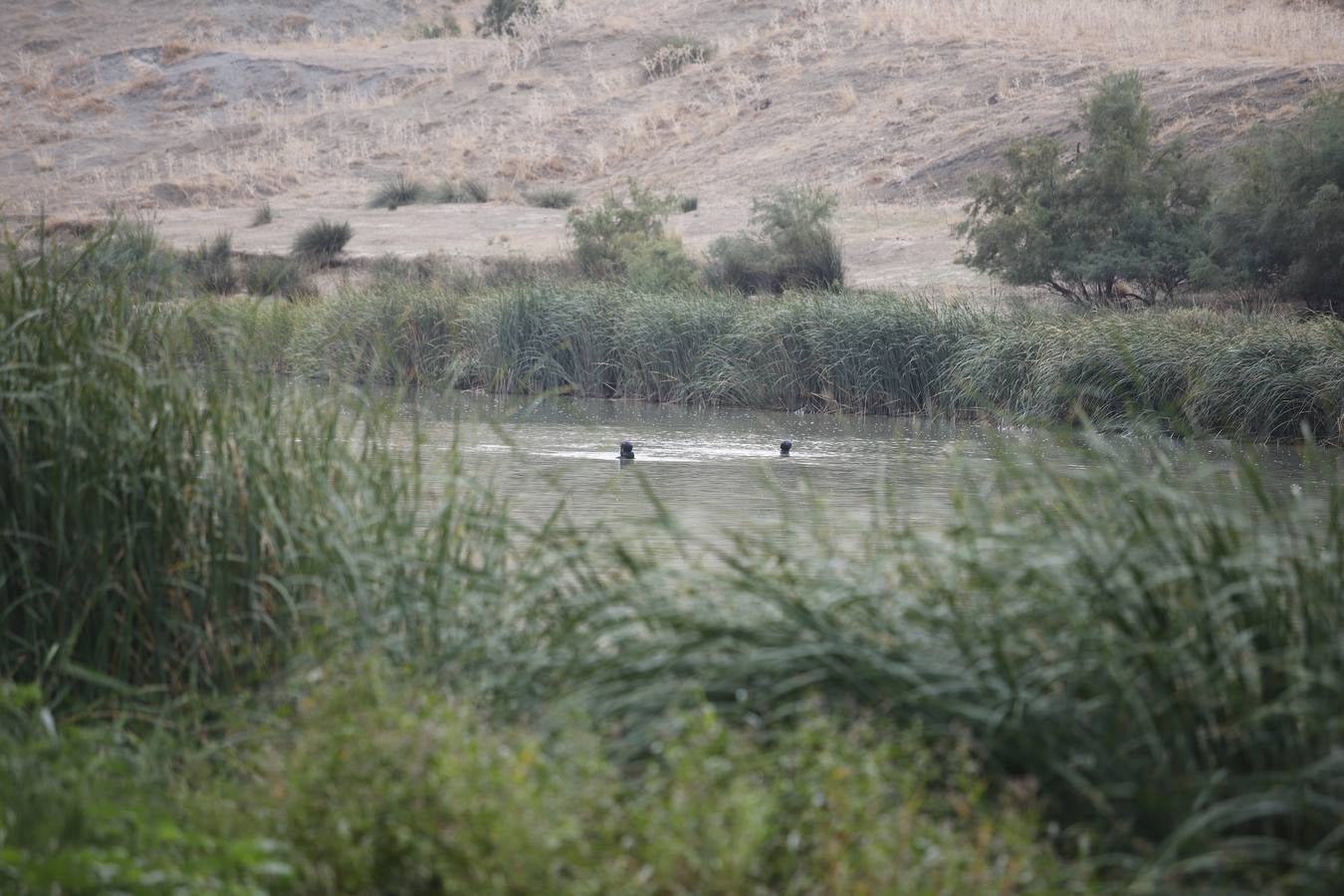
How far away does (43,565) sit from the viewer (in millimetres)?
4945

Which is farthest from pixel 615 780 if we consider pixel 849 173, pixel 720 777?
pixel 849 173

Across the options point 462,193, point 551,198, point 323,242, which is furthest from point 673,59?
point 323,242

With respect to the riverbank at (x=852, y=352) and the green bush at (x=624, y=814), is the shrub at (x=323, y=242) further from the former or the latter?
the green bush at (x=624, y=814)

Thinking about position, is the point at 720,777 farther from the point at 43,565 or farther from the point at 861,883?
the point at 43,565

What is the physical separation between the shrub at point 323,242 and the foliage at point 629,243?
4862mm

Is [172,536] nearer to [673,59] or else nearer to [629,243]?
[629,243]

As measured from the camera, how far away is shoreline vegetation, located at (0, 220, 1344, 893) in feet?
11.1

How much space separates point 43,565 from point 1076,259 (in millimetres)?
20610

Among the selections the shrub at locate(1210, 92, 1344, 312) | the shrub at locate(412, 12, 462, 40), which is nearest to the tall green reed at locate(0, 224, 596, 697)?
the shrub at locate(1210, 92, 1344, 312)

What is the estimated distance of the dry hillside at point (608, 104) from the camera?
36.1 m

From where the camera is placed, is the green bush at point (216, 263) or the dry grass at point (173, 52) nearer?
the green bush at point (216, 263)

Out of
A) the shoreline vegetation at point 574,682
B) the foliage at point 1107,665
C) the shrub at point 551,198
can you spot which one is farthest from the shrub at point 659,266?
the foliage at point 1107,665

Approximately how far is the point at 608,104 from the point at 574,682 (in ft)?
159

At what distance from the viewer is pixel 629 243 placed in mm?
28984
